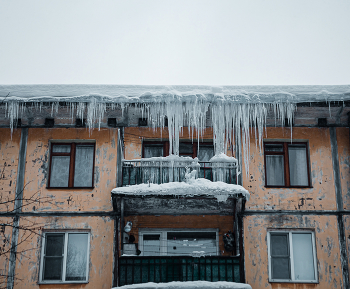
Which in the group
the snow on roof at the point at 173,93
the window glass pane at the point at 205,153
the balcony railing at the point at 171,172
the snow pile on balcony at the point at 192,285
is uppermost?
the snow on roof at the point at 173,93

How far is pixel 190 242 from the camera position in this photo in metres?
12.1

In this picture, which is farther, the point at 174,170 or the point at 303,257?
the point at 174,170

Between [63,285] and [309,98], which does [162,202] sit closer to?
[63,285]

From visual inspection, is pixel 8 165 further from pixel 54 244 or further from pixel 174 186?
pixel 174 186

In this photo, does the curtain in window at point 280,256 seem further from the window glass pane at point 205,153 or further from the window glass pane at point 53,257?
the window glass pane at point 53,257

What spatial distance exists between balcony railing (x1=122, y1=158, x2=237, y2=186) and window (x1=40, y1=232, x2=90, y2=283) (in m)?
1.77

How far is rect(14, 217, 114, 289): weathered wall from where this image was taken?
11.3 metres

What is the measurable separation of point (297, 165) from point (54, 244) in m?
6.35

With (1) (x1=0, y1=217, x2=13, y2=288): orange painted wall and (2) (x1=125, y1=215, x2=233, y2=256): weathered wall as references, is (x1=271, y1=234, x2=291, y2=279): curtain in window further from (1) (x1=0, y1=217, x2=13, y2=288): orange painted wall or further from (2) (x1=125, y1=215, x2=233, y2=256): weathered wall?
(1) (x1=0, y1=217, x2=13, y2=288): orange painted wall

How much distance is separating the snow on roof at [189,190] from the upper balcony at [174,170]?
0.62m

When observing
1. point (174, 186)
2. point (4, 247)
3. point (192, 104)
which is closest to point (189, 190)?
point (174, 186)

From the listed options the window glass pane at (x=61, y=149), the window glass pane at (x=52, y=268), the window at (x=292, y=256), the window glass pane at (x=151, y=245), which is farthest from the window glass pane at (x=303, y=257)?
the window glass pane at (x=61, y=149)

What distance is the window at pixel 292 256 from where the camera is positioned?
37.7ft

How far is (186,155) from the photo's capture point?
1285 cm
